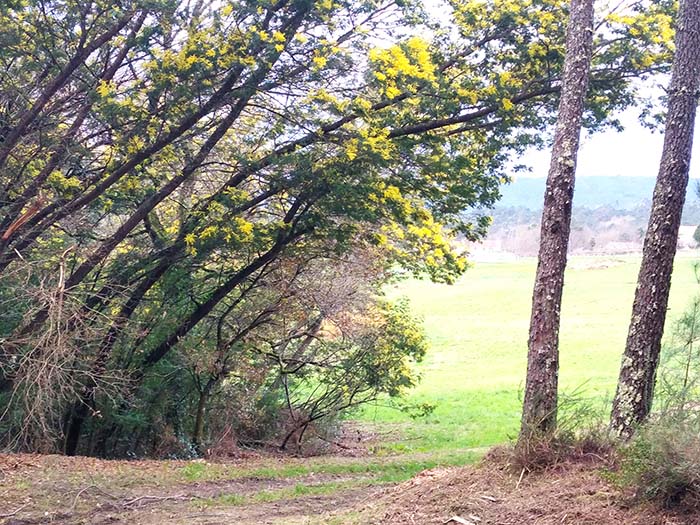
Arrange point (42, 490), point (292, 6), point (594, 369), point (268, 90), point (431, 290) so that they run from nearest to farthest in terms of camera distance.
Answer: point (42, 490) → point (292, 6) → point (268, 90) → point (594, 369) → point (431, 290)

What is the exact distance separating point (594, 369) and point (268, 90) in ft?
64.9

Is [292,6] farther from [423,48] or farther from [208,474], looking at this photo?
[208,474]

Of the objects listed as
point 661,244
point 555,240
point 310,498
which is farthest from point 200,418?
point 661,244

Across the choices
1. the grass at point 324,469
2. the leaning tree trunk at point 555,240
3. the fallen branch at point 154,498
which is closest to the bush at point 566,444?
the leaning tree trunk at point 555,240

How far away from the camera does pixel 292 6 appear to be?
8789 mm

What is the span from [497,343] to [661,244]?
30523 millimetres

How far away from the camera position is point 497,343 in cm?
3509

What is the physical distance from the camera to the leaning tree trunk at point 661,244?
530cm

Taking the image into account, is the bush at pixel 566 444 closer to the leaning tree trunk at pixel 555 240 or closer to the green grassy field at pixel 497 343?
the leaning tree trunk at pixel 555 240

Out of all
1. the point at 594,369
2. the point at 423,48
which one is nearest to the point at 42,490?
the point at 423,48

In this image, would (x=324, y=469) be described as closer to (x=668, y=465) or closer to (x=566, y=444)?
(x=566, y=444)

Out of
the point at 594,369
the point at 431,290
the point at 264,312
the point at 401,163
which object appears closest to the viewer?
the point at 401,163

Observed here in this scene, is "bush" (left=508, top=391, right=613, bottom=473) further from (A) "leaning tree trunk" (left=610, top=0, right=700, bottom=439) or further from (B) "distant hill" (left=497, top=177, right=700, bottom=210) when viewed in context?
(B) "distant hill" (left=497, top=177, right=700, bottom=210)

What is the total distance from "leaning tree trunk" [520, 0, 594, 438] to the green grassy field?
468mm
